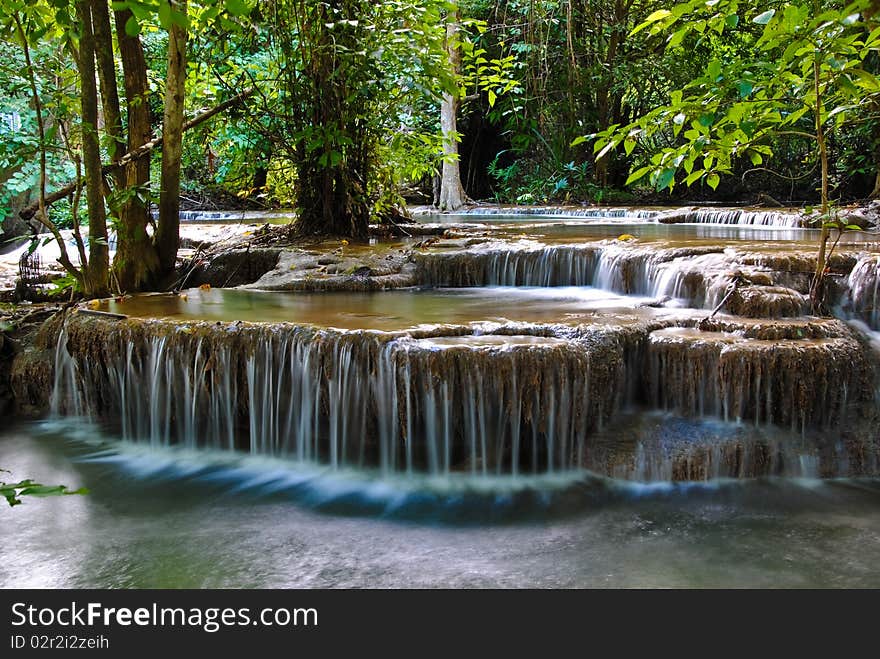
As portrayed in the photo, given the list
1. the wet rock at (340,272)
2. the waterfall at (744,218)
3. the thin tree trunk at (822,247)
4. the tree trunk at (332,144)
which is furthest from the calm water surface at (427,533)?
the waterfall at (744,218)

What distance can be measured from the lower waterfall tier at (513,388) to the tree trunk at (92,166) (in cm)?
167

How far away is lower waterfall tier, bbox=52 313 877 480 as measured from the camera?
4.87 metres

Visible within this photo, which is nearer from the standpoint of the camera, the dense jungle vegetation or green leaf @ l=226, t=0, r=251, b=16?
green leaf @ l=226, t=0, r=251, b=16

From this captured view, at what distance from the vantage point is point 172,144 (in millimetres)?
7059

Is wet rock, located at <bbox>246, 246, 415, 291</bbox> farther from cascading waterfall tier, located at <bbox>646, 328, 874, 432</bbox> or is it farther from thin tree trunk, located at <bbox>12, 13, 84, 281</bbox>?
cascading waterfall tier, located at <bbox>646, 328, 874, 432</bbox>

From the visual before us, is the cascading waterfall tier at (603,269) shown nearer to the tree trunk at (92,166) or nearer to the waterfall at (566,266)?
the waterfall at (566,266)

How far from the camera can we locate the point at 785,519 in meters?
4.41

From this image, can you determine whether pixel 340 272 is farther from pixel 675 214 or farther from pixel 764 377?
pixel 675 214

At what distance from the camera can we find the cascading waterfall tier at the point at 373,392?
487 centimetres

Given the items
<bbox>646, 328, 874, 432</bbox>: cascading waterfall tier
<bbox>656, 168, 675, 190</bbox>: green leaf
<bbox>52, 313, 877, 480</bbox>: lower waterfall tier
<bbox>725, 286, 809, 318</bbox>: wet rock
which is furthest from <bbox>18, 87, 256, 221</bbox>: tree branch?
<bbox>725, 286, 809, 318</bbox>: wet rock

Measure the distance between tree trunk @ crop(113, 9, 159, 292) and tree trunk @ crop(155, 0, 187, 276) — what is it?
14cm

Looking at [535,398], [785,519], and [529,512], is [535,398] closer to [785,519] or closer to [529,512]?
[529,512]

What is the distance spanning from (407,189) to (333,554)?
1734cm
